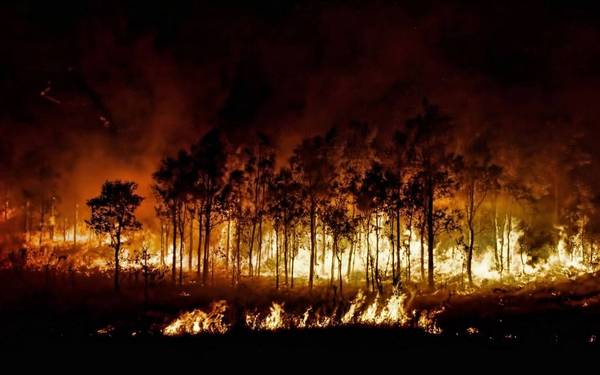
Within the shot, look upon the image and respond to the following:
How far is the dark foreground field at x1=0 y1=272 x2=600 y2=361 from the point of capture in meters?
21.9

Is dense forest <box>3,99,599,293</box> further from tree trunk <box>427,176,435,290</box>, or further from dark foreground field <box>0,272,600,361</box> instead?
dark foreground field <box>0,272,600,361</box>

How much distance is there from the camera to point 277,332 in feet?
83.6

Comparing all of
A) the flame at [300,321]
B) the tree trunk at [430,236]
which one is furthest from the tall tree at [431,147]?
the flame at [300,321]

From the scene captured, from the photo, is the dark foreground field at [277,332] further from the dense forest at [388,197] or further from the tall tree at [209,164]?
the tall tree at [209,164]

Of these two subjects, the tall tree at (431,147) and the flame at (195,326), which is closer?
the flame at (195,326)

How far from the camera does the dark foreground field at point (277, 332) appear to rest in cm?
2192

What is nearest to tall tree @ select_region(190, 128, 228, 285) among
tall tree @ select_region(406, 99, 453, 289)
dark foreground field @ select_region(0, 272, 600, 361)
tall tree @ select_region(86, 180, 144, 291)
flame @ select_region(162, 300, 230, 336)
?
tall tree @ select_region(86, 180, 144, 291)

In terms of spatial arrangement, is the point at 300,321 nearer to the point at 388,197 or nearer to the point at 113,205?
the point at 388,197

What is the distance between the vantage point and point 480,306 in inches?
1329

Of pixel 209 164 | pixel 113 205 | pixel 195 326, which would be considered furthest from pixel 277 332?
pixel 209 164

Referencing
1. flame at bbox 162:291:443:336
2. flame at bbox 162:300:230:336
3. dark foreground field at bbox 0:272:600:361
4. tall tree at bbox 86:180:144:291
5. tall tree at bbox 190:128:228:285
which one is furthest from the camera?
tall tree at bbox 190:128:228:285

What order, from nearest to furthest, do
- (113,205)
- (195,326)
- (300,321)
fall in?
(195,326) < (300,321) < (113,205)

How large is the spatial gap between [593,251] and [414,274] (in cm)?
1673

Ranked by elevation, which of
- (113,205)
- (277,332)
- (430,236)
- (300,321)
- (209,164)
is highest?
(209,164)
